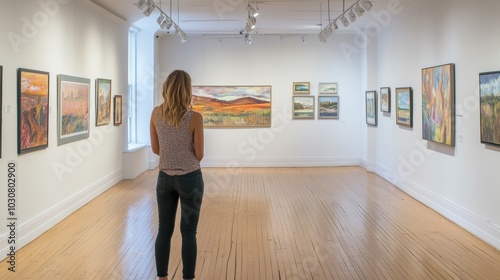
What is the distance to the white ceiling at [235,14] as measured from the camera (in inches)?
323

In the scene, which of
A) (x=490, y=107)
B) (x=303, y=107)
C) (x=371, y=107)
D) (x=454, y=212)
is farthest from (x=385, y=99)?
(x=490, y=107)

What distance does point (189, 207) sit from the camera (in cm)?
309

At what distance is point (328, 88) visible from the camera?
1218 centimetres

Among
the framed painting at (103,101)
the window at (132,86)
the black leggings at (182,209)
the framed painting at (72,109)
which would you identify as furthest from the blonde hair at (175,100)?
the window at (132,86)

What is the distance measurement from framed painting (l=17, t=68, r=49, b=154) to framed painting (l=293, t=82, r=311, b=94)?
7568 mm

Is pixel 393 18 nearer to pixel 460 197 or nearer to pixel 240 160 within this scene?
pixel 460 197

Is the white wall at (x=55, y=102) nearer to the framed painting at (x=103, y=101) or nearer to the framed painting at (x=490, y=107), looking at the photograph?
the framed painting at (x=103, y=101)

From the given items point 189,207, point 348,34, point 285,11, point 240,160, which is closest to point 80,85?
point 285,11

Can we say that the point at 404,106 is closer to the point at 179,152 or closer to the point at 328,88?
the point at 328,88

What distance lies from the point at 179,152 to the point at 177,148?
0.04 m

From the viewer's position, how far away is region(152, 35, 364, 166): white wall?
478 inches

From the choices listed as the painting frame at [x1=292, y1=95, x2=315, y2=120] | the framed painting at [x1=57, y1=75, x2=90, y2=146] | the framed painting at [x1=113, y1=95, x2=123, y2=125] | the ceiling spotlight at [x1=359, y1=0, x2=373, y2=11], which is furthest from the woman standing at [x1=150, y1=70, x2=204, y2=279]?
the painting frame at [x1=292, y1=95, x2=315, y2=120]

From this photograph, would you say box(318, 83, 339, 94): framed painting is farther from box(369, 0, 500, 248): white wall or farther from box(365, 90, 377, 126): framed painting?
box(369, 0, 500, 248): white wall

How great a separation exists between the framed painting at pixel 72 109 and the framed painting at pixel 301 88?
6.23 metres
